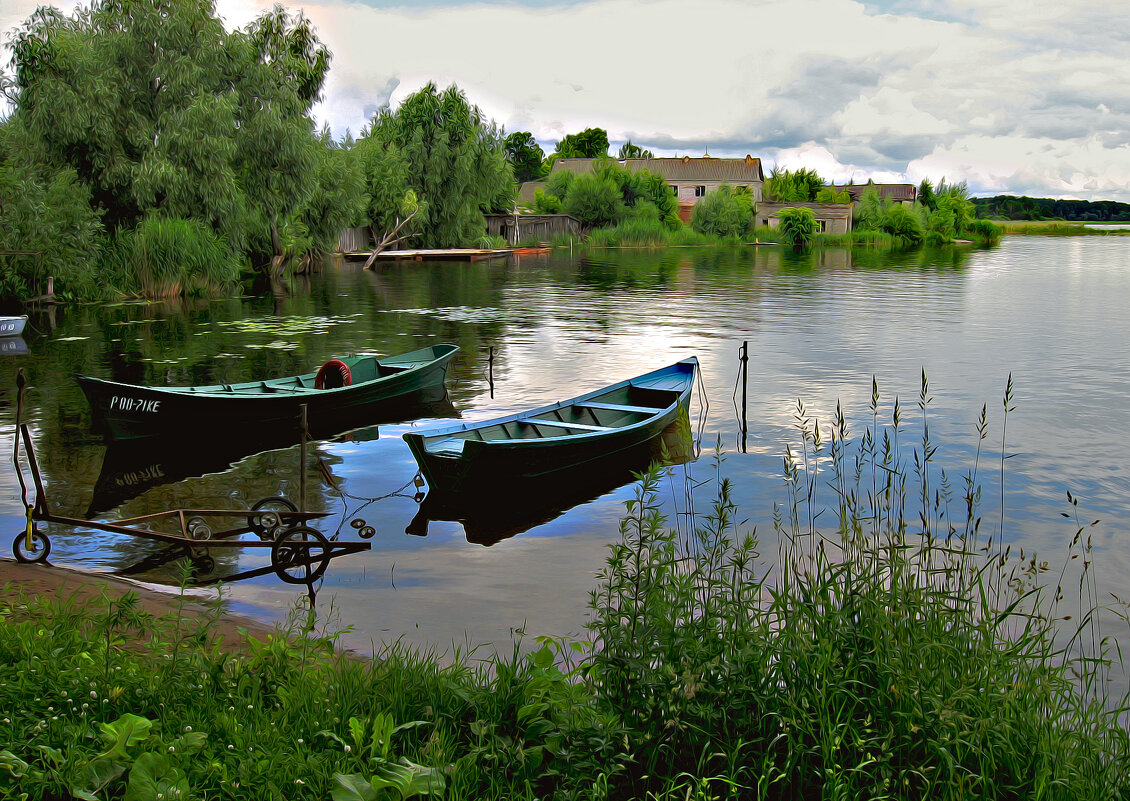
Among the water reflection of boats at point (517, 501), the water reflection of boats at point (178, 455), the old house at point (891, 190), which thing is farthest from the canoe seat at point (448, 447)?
the old house at point (891, 190)

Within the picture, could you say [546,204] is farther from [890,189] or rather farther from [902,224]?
[890,189]

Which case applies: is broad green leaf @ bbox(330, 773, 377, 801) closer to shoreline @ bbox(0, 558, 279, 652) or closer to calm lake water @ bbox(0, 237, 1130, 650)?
calm lake water @ bbox(0, 237, 1130, 650)

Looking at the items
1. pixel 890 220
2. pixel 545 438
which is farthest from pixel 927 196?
pixel 545 438

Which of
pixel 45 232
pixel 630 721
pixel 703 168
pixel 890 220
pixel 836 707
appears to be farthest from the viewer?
pixel 703 168

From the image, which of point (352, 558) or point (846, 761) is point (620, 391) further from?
point (846, 761)

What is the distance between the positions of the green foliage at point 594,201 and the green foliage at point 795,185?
28918mm

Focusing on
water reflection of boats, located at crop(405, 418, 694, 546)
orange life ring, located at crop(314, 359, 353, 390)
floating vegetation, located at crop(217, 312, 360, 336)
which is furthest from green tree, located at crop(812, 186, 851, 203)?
water reflection of boats, located at crop(405, 418, 694, 546)

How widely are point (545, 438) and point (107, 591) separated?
206 inches

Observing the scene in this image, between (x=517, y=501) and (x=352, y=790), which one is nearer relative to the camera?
(x=352, y=790)

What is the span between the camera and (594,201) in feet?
267

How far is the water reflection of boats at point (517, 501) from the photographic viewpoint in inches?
402

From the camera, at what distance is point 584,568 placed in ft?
29.3

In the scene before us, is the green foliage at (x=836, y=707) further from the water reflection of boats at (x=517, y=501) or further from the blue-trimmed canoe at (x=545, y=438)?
the blue-trimmed canoe at (x=545, y=438)

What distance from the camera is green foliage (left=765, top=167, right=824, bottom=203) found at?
103m
